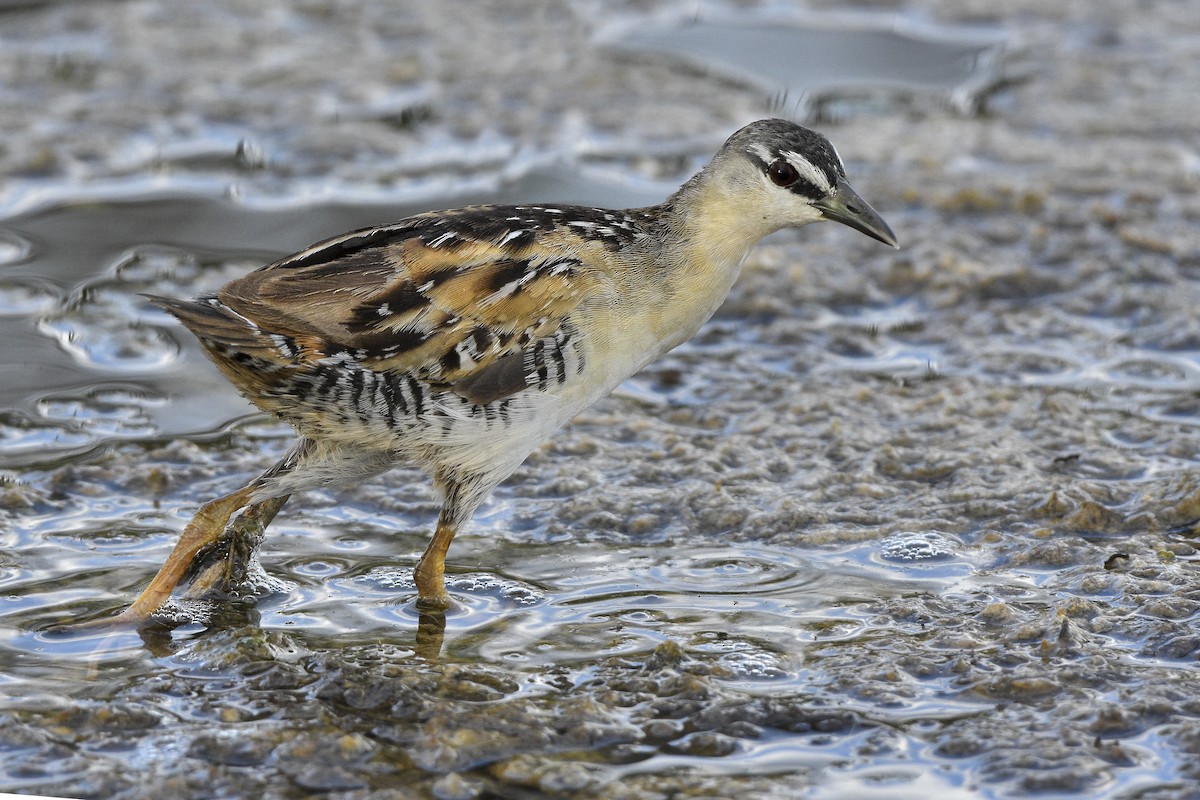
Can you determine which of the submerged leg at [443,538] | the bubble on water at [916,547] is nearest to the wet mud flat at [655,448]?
the bubble on water at [916,547]

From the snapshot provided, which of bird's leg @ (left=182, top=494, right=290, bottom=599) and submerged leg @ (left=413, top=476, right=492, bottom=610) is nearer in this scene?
submerged leg @ (left=413, top=476, right=492, bottom=610)

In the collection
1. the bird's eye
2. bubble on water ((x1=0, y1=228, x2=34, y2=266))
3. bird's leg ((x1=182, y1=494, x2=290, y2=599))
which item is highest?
the bird's eye

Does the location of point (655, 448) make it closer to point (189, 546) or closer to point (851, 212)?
point (851, 212)

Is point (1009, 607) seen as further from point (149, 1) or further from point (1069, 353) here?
point (149, 1)

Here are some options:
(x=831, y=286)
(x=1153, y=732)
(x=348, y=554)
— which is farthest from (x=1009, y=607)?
(x=831, y=286)

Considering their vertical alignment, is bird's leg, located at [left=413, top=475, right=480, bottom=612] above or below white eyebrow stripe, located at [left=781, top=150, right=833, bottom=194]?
below

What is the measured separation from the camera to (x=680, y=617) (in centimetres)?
584

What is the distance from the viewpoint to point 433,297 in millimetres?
5566

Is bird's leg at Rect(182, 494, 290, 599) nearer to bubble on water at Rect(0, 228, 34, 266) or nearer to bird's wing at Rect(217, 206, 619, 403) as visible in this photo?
bird's wing at Rect(217, 206, 619, 403)

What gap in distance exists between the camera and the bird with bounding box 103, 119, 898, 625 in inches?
216

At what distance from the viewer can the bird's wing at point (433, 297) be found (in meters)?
5.46

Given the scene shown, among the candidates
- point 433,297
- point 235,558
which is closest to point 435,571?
point 235,558

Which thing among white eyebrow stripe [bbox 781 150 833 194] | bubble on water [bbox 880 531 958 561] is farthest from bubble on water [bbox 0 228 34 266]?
bubble on water [bbox 880 531 958 561]

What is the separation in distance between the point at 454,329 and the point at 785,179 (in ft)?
4.81
